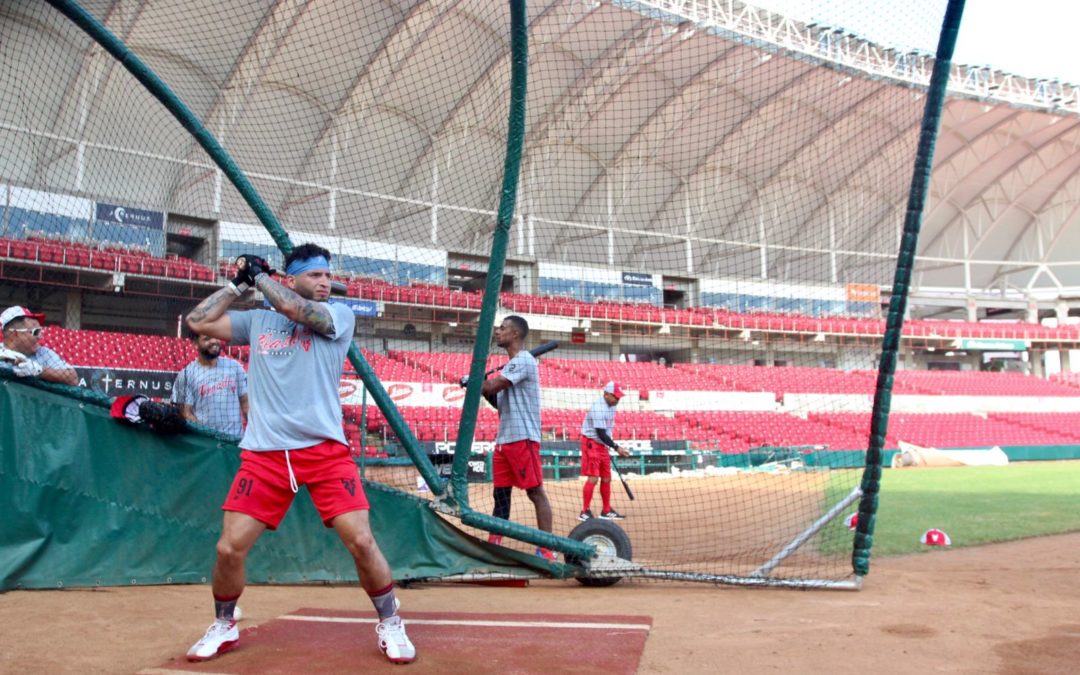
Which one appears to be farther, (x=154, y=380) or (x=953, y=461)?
(x=953, y=461)

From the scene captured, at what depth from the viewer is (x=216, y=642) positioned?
3.11 metres

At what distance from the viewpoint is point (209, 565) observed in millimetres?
4754

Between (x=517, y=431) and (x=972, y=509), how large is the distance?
8048 mm

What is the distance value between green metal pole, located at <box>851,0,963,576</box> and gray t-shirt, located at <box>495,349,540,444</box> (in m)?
2.32

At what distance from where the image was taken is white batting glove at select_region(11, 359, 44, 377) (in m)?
4.44

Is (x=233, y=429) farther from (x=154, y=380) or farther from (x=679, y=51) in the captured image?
(x=679, y=51)

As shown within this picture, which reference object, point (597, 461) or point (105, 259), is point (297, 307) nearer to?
point (597, 461)

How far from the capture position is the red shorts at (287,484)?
3.28 meters

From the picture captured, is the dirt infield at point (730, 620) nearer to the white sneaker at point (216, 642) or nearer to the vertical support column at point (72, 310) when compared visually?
the white sneaker at point (216, 642)

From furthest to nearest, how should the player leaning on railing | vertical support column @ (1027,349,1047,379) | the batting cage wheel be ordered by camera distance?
vertical support column @ (1027,349,1047,379) → the batting cage wheel → the player leaning on railing

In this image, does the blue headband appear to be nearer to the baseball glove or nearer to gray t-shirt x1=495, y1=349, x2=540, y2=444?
the baseball glove

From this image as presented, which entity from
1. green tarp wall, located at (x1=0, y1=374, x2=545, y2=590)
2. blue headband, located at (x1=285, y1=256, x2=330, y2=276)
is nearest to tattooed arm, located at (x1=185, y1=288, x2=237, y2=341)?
blue headband, located at (x1=285, y1=256, x2=330, y2=276)

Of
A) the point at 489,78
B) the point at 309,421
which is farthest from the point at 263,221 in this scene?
the point at 489,78

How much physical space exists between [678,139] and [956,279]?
39424mm
